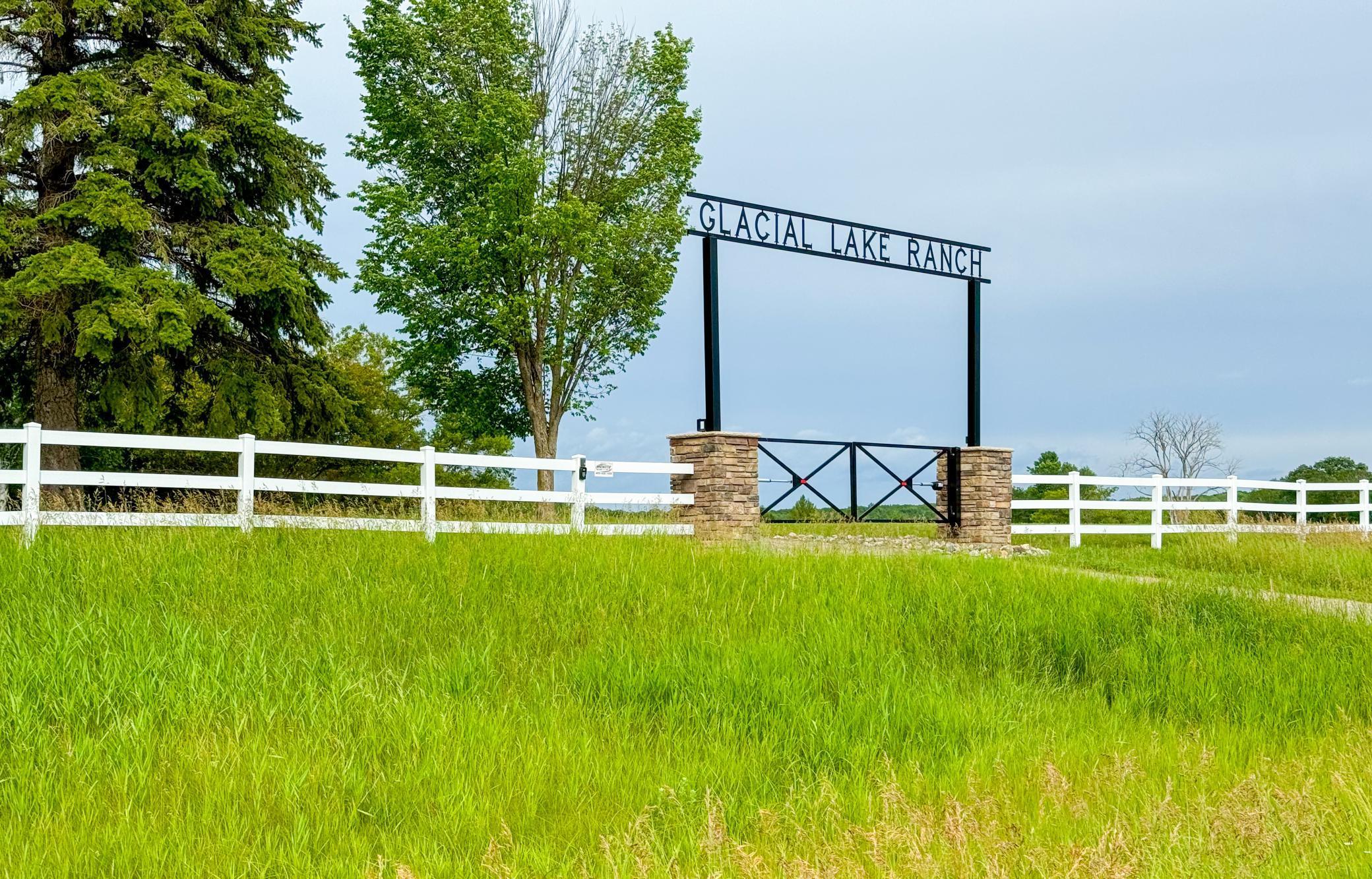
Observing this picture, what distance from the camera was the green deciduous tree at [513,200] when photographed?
79.5 feet

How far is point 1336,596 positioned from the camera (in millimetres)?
13992

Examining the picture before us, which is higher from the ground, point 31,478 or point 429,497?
point 31,478

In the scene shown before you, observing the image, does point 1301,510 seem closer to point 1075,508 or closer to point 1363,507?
point 1363,507

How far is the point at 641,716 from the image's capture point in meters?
6.72

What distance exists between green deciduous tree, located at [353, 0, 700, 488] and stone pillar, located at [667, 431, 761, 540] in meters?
8.54

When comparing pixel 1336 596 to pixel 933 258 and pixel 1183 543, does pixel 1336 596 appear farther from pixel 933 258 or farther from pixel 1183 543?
pixel 933 258

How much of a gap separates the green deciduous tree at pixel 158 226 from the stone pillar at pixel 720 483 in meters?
8.65

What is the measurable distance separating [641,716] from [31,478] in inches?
309

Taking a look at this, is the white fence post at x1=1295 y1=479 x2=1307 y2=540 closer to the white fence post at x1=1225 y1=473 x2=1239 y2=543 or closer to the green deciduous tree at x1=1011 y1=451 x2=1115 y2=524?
the white fence post at x1=1225 y1=473 x2=1239 y2=543

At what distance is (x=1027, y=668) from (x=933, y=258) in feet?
39.3

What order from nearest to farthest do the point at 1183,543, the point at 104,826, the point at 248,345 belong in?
the point at 104,826 < the point at 1183,543 < the point at 248,345

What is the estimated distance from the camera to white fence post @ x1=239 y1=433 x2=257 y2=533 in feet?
37.7

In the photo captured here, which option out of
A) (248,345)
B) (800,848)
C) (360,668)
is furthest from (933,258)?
(800,848)

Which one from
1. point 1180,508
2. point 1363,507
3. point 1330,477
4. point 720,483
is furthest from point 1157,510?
point 1330,477
